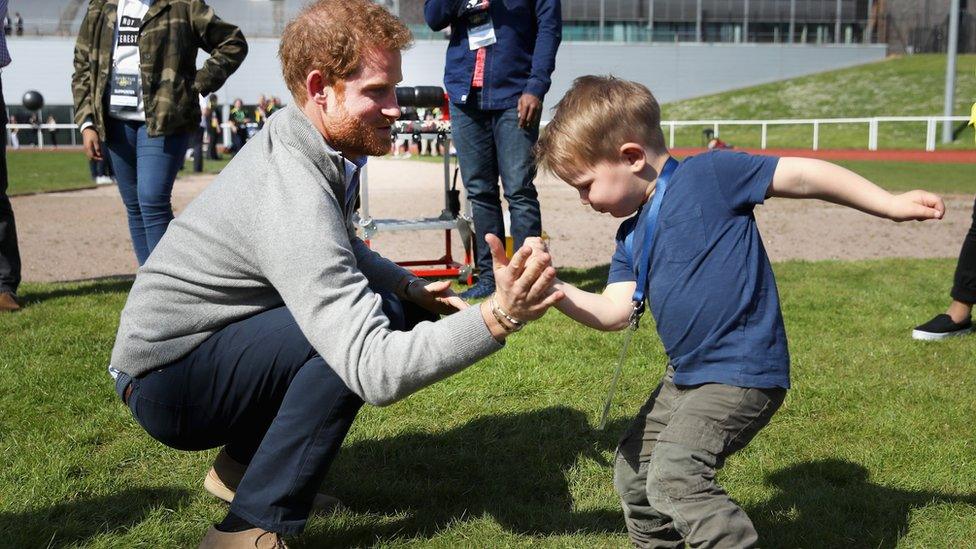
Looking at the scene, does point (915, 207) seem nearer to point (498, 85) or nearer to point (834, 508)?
point (834, 508)

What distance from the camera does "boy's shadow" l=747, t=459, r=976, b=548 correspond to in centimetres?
275

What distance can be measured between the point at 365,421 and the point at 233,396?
1.26m

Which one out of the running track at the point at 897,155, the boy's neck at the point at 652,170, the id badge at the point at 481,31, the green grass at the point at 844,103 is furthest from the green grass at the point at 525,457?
the green grass at the point at 844,103

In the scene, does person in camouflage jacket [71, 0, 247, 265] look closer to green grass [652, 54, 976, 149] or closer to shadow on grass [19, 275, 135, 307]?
shadow on grass [19, 275, 135, 307]

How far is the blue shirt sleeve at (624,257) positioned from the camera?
101 inches

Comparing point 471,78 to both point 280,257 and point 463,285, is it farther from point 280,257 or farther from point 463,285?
point 280,257

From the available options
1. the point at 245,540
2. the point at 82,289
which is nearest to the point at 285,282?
the point at 245,540

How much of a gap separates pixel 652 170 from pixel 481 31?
11.9 feet

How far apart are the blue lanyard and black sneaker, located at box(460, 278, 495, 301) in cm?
353

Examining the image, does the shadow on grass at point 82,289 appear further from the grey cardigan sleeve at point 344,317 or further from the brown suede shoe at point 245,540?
the grey cardigan sleeve at point 344,317

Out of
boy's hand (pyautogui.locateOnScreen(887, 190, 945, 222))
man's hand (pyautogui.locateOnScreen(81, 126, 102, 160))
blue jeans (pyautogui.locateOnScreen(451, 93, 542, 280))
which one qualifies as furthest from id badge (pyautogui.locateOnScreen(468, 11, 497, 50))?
boy's hand (pyautogui.locateOnScreen(887, 190, 945, 222))

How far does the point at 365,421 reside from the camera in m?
3.74

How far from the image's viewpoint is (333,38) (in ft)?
7.76

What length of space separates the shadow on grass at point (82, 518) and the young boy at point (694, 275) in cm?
151
